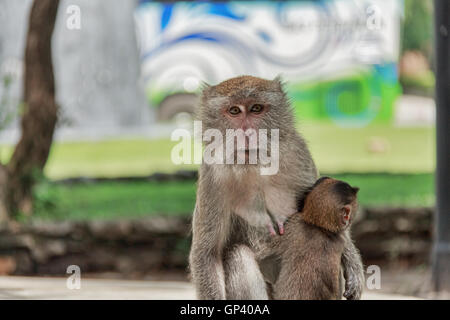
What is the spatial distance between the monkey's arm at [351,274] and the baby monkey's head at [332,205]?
379mm

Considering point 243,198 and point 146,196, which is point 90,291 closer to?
point 243,198

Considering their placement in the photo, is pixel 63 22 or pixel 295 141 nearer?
pixel 295 141

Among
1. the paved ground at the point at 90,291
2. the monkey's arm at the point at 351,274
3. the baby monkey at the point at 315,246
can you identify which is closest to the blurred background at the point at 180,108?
the paved ground at the point at 90,291

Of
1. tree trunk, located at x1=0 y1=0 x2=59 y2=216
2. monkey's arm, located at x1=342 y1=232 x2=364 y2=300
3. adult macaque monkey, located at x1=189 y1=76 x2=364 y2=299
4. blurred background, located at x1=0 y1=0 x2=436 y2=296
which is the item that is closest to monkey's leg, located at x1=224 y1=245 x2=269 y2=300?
adult macaque monkey, located at x1=189 y1=76 x2=364 y2=299

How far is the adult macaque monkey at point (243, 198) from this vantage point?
386 cm

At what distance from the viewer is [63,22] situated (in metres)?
9.84

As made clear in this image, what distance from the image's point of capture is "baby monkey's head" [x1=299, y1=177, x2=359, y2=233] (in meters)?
3.76

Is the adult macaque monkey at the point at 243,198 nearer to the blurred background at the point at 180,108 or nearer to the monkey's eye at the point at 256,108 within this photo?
the monkey's eye at the point at 256,108

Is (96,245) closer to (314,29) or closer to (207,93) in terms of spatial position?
(314,29)

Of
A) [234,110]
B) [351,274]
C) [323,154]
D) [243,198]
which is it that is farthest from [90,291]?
[323,154]

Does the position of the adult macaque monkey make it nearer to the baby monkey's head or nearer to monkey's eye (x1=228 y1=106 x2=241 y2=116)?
monkey's eye (x1=228 y1=106 x2=241 y2=116)

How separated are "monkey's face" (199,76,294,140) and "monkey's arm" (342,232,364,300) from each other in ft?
2.57
